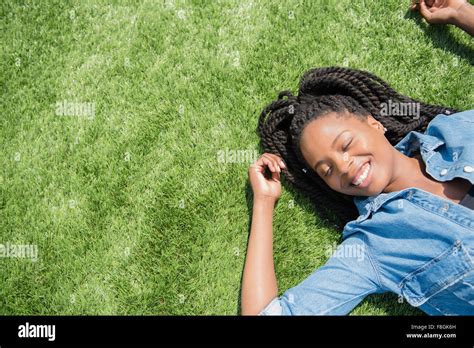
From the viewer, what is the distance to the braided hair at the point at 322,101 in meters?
3.91

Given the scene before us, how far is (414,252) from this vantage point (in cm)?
338

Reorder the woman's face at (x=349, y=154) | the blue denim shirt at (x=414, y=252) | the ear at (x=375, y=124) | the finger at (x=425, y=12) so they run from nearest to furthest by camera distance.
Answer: the blue denim shirt at (x=414, y=252)
the woman's face at (x=349, y=154)
the ear at (x=375, y=124)
the finger at (x=425, y=12)

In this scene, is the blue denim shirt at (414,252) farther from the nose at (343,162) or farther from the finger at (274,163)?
the finger at (274,163)

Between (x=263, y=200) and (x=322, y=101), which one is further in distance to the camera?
(x=263, y=200)

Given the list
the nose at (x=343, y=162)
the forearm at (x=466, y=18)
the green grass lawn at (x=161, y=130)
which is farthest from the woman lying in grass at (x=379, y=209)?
the forearm at (x=466, y=18)

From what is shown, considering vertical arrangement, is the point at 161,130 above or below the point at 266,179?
above

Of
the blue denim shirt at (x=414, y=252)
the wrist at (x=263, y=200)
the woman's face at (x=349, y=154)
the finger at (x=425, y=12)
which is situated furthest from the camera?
the finger at (x=425, y=12)

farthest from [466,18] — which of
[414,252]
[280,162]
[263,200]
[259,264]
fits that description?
[259,264]

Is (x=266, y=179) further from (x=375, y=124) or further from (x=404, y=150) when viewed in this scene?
(x=404, y=150)

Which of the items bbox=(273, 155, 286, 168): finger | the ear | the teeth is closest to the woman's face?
the teeth

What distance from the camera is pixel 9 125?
13.6ft

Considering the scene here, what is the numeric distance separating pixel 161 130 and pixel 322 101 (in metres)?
1.40
